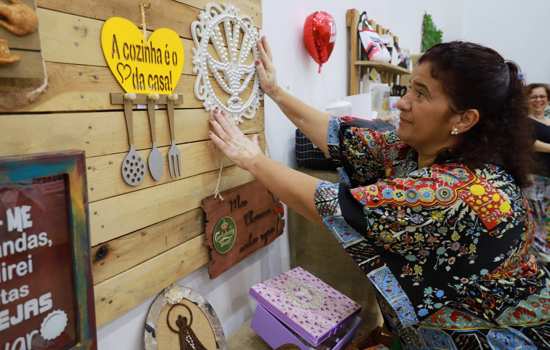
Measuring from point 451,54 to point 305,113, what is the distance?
0.46 metres

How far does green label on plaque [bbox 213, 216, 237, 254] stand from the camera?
0.98m

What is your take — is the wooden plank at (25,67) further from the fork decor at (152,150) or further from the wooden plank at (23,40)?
the fork decor at (152,150)

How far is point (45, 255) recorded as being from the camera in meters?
0.48

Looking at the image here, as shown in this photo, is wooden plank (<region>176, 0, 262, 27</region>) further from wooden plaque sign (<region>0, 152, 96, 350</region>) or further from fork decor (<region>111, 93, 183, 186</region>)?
wooden plaque sign (<region>0, 152, 96, 350</region>)

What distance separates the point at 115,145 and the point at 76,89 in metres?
0.12

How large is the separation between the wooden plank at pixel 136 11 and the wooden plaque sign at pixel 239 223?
42cm

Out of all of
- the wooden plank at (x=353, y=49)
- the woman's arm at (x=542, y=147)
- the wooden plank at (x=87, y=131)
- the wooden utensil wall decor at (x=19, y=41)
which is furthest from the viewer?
the woman's arm at (x=542, y=147)

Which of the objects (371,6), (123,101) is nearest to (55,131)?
(123,101)

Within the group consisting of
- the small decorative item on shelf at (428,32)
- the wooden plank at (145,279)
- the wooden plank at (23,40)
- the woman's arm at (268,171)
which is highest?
the small decorative item on shelf at (428,32)

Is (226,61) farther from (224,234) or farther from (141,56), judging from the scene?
(224,234)

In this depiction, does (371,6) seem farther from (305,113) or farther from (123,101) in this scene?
(123,101)

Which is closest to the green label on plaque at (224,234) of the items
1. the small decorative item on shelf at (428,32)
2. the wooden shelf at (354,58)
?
the wooden shelf at (354,58)

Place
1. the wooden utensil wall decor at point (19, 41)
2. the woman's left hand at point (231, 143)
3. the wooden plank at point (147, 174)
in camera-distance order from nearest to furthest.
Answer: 1. the wooden utensil wall decor at point (19, 41)
2. the wooden plank at point (147, 174)
3. the woman's left hand at point (231, 143)

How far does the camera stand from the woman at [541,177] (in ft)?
7.51
